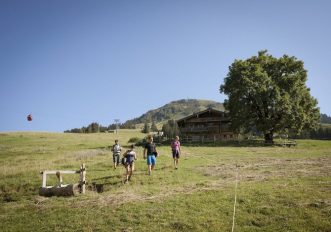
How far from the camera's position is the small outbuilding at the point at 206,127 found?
64250 millimetres

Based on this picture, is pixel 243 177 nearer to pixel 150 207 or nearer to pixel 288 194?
pixel 288 194

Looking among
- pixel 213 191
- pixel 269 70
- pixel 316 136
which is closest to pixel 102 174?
pixel 213 191

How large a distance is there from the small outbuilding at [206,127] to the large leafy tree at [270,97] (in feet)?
36.7

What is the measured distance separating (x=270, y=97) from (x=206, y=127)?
18.7 metres

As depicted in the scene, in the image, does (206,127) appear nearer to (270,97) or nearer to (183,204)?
(270,97)

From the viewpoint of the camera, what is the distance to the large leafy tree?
158ft

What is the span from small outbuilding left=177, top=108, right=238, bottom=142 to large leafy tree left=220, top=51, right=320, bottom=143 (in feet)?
36.7

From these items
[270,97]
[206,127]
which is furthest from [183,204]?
[206,127]

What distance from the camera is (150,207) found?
11.9m

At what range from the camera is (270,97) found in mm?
49031

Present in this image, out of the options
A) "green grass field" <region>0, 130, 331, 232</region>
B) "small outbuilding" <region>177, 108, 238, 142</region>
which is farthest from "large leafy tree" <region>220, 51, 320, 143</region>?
"green grass field" <region>0, 130, 331, 232</region>

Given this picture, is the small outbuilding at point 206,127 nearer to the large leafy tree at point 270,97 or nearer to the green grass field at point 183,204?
the large leafy tree at point 270,97

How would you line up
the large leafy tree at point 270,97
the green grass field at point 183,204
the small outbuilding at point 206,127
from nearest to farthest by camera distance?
1. the green grass field at point 183,204
2. the large leafy tree at point 270,97
3. the small outbuilding at point 206,127

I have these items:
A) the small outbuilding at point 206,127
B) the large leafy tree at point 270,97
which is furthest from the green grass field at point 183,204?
the small outbuilding at point 206,127
